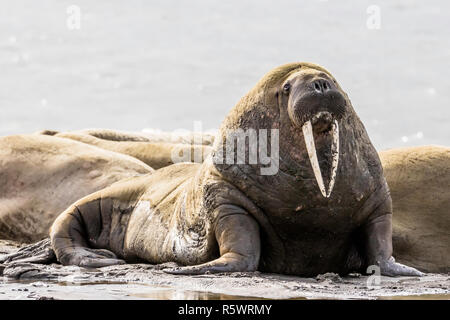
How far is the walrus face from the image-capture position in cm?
610

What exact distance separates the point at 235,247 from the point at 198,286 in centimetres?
99

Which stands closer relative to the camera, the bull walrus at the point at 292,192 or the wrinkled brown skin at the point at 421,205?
the bull walrus at the point at 292,192

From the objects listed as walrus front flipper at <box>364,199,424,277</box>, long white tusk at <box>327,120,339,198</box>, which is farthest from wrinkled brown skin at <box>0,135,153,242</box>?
long white tusk at <box>327,120,339,198</box>

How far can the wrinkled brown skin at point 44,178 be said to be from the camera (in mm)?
10352

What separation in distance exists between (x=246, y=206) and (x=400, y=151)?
2473 millimetres

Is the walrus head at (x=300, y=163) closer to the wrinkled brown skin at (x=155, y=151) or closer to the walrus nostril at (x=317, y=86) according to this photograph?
the walrus nostril at (x=317, y=86)

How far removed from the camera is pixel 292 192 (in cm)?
640

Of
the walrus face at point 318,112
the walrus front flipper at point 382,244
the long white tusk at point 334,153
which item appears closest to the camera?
the walrus face at point 318,112

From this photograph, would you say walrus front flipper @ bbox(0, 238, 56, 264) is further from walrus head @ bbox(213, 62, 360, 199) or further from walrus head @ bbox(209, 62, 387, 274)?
walrus head @ bbox(213, 62, 360, 199)

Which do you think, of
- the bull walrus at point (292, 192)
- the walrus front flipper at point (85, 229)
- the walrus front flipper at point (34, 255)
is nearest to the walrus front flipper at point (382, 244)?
the bull walrus at point (292, 192)

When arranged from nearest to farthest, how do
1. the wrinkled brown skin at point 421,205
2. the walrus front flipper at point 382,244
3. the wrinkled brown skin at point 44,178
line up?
the walrus front flipper at point 382,244 → the wrinkled brown skin at point 421,205 → the wrinkled brown skin at point 44,178

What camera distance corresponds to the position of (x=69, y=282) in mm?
5922

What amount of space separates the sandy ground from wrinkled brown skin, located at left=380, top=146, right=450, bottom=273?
3.20ft
